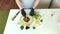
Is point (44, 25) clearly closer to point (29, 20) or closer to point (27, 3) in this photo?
point (29, 20)

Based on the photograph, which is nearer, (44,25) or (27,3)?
(44,25)

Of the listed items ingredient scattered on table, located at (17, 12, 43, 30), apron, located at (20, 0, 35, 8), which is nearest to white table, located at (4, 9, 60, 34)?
ingredient scattered on table, located at (17, 12, 43, 30)

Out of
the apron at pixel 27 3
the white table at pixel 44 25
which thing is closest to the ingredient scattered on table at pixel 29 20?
the white table at pixel 44 25

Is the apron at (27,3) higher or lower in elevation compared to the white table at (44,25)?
higher

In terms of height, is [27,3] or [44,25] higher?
[27,3]

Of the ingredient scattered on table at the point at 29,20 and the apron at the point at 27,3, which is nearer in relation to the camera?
the ingredient scattered on table at the point at 29,20

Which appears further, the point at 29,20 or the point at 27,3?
the point at 27,3

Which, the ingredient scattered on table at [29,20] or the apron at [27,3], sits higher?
the apron at [27,3]

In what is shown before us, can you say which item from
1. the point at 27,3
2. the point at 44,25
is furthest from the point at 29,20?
the point at 27,3

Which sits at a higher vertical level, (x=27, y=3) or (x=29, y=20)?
(x=27, y=3)

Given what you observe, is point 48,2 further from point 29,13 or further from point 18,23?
point 18,23

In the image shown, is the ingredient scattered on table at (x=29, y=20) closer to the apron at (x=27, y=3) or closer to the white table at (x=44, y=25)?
the white table at (x=44, y=25)

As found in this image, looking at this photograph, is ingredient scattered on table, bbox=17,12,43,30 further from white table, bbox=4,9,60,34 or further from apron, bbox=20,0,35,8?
apron, bbox=20,0,35,8

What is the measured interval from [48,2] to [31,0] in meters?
0.30
